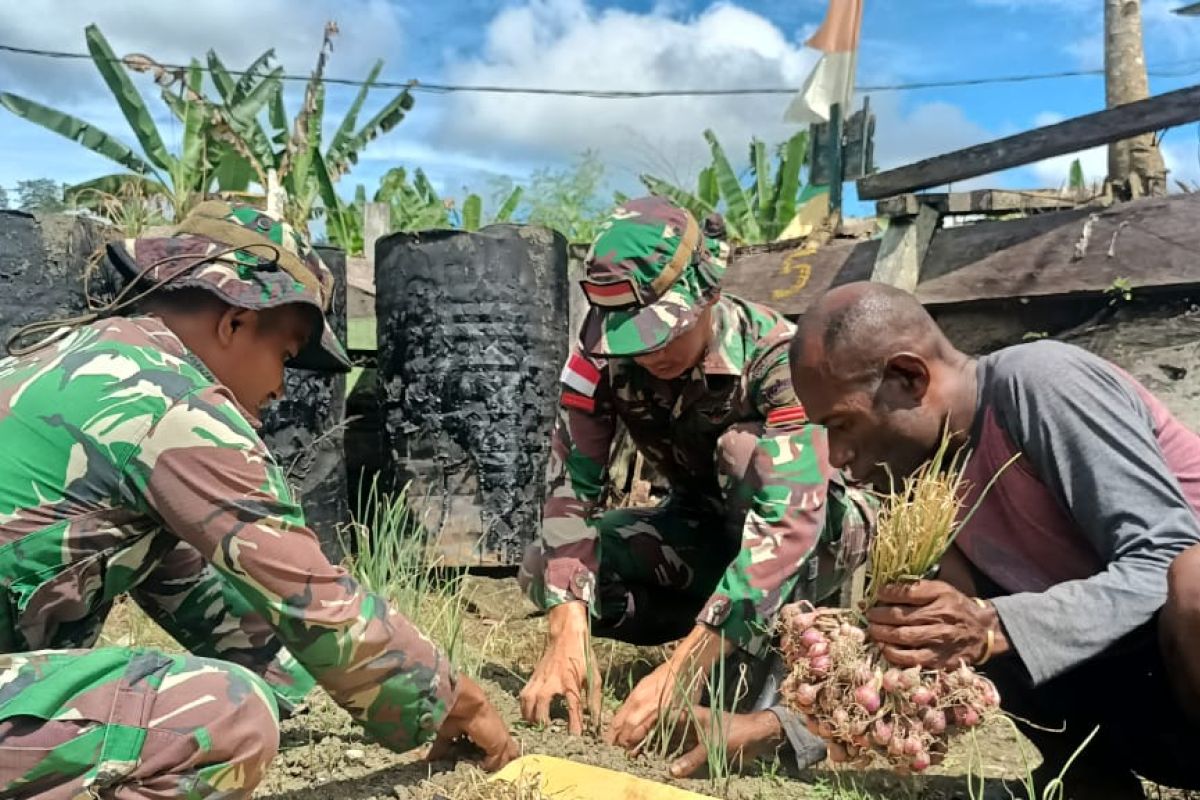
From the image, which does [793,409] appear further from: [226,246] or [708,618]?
[226,246]

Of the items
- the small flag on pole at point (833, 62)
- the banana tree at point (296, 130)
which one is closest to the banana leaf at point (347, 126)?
the banana tree at point (296, 130)

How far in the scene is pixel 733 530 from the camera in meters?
2.89

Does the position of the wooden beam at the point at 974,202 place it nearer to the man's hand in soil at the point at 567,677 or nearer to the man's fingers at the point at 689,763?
the man's hand in soil at the point at 567,677

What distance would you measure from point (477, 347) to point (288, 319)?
224cm

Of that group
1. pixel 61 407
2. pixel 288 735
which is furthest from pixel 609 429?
pixel 61 407

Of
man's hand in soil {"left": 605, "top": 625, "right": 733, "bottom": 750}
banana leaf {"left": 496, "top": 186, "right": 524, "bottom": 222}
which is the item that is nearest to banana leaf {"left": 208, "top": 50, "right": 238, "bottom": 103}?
banana leaf {"left": 496, "top": 186, "right": 524, "bottom": 222}

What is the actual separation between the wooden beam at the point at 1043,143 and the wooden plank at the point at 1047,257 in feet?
0.82

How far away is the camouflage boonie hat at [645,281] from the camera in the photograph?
256 cm

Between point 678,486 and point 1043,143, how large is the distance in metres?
2.23

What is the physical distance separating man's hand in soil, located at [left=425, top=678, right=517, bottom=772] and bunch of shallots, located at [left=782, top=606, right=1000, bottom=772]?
2.03 ft

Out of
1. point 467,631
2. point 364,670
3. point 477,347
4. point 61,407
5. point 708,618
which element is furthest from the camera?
point 477,347

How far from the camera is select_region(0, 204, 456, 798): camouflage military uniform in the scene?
5.38ft

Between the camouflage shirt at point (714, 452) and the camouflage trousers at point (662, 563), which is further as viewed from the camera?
the camouflage trousers at point (662, 563)

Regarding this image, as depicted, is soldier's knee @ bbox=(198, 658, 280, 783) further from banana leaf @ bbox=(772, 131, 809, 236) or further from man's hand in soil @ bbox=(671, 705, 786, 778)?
banana leaf @ bbox=(772, 131, 809, 236)
